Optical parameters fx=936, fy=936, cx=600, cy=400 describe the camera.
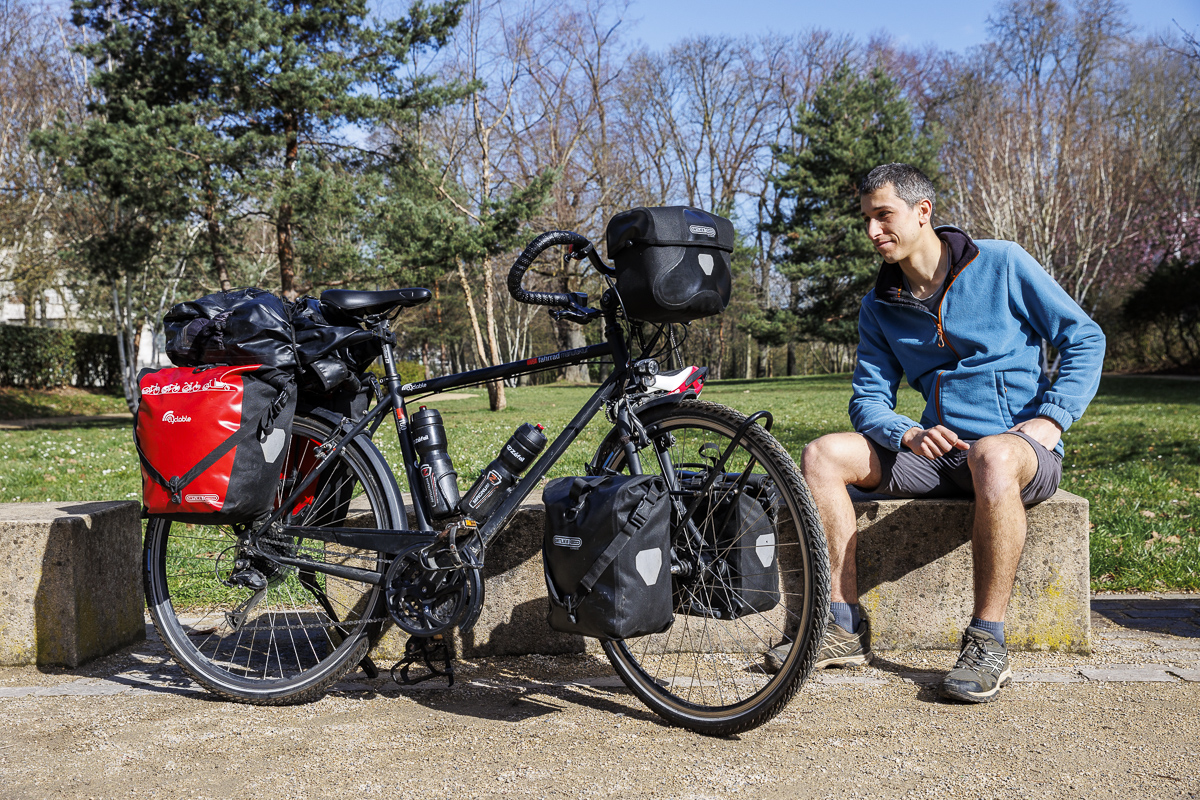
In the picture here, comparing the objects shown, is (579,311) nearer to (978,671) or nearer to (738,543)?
(738,543)

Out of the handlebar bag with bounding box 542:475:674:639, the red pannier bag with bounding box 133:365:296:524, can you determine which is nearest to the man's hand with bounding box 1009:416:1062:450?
the handlebar bag with bounding box 542:475:674:639

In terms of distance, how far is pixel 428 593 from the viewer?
2922 millimetres

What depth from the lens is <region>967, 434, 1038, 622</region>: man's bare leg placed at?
Answer: 294cm

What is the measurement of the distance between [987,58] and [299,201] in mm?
25645

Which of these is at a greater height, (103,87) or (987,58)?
(987,58)

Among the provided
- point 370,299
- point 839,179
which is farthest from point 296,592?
point 839,179

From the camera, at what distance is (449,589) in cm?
290

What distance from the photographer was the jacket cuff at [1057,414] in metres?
3.04

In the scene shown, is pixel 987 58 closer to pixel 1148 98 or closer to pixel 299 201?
pixel 1148 98

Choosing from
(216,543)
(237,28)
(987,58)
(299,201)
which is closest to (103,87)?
(237,28)

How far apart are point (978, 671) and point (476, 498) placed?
163 cm

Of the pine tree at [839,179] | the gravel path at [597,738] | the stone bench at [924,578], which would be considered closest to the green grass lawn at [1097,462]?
the stone bench at [924,578]

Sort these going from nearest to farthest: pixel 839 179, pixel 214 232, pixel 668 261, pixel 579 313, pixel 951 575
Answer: pixel 668 261 → pixel 579 313 → pixel 951 575 → pixel 214 232 → pixel 839 179

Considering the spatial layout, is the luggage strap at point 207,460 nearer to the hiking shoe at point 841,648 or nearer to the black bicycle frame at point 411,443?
the black bicycle frame at point 411,443
